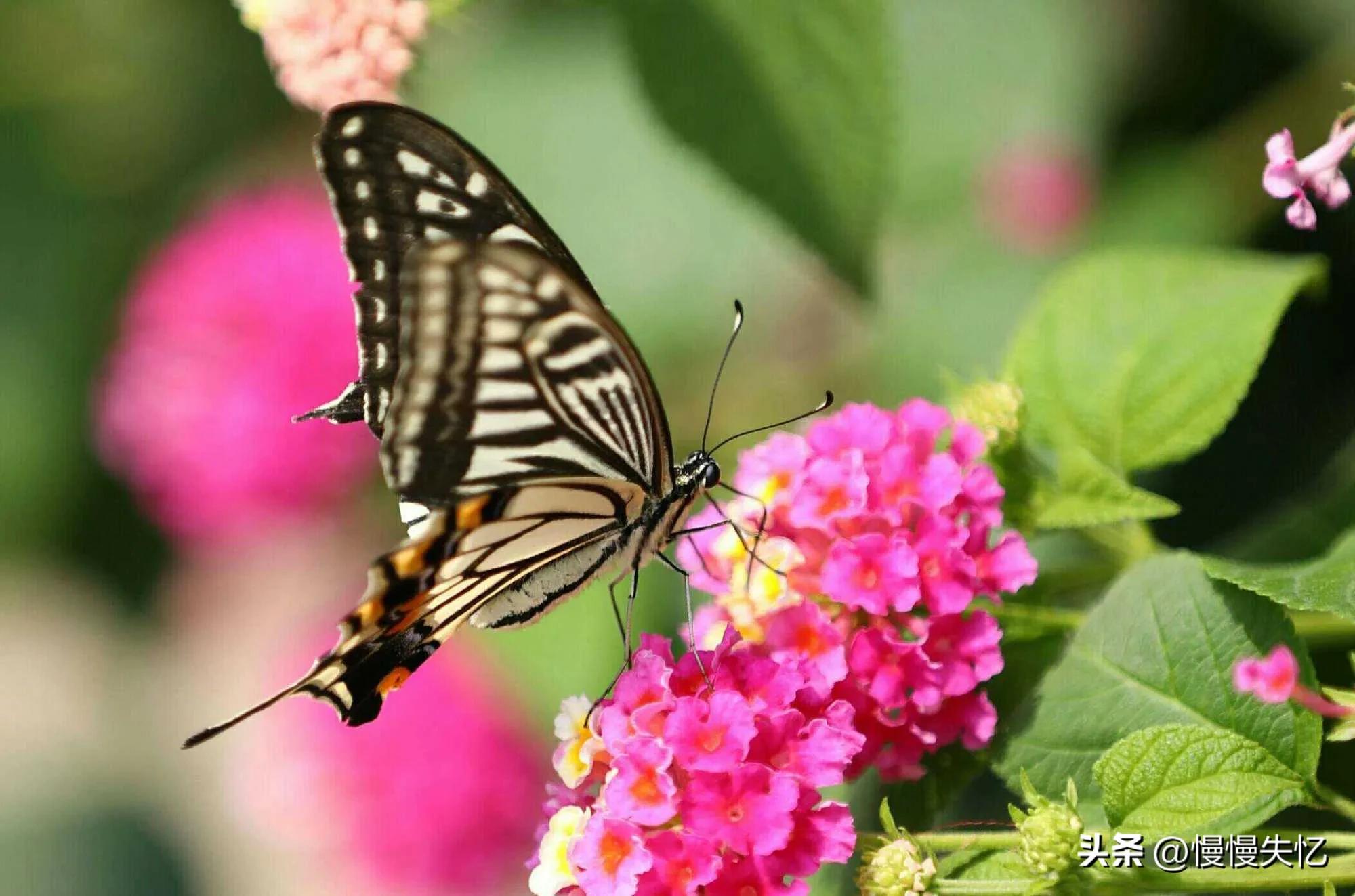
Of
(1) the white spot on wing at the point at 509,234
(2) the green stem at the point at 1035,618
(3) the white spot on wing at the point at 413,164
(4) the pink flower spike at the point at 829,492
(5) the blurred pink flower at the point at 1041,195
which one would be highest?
(5) the blurred pink flower at the point at 1041,195

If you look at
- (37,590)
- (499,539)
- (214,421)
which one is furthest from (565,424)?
(37,590)

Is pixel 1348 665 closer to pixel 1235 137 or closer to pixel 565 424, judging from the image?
pixel 565 424

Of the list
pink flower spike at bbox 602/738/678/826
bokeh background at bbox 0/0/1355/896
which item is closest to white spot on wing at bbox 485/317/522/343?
pink flower spike at bbox 602/738/678/826

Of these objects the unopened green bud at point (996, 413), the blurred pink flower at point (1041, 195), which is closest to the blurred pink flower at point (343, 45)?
the unopened green bud at point (996, 413)

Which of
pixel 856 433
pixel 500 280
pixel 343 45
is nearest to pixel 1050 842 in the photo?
pixel 856 433

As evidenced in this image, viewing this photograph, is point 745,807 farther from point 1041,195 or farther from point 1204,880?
point 1041,195

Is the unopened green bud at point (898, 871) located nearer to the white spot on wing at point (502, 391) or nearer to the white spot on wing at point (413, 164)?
the white spot on wing at point (502, 391)

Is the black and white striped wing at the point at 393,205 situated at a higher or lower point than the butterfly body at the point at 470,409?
higher
